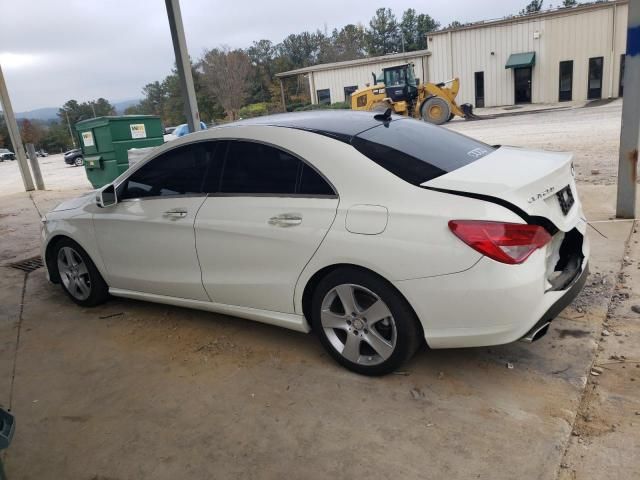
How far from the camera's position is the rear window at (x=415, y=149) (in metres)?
2.98

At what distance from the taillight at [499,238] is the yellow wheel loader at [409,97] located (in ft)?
69.4

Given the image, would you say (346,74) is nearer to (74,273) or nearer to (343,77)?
(343,77)

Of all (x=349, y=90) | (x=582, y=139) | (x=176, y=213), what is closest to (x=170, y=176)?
(x=176, y=213)

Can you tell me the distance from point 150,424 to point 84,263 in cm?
210

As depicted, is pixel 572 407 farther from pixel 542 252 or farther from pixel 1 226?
pixel 1 226

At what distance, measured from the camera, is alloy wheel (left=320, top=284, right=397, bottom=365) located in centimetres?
297

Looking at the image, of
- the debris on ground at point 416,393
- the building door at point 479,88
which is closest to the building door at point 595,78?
the building door at point 479,88

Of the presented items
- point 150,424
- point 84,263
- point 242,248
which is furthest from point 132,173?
point 150,424

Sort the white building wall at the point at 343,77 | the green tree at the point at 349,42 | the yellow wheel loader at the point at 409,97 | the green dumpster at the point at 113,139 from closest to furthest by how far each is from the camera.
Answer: the green dumpster at the point at 113,139, the yellow wheel loader at the point at 409,97, the white building wall at the point at 343,77, the green tree at the point at 349,42

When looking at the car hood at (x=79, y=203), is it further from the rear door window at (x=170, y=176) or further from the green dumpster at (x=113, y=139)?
the green dumpster at (x=113, y=139)

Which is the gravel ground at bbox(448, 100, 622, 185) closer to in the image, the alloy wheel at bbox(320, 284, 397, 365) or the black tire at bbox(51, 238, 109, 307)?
the alloy wheel at bbox(320, 284, 397, 365)

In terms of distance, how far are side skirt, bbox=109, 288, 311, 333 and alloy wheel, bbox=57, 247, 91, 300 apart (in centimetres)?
49

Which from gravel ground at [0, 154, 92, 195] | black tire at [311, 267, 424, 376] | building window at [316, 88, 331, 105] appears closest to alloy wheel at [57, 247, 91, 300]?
black tire at [311, 267, 424, 376]

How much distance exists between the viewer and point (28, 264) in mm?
6340
